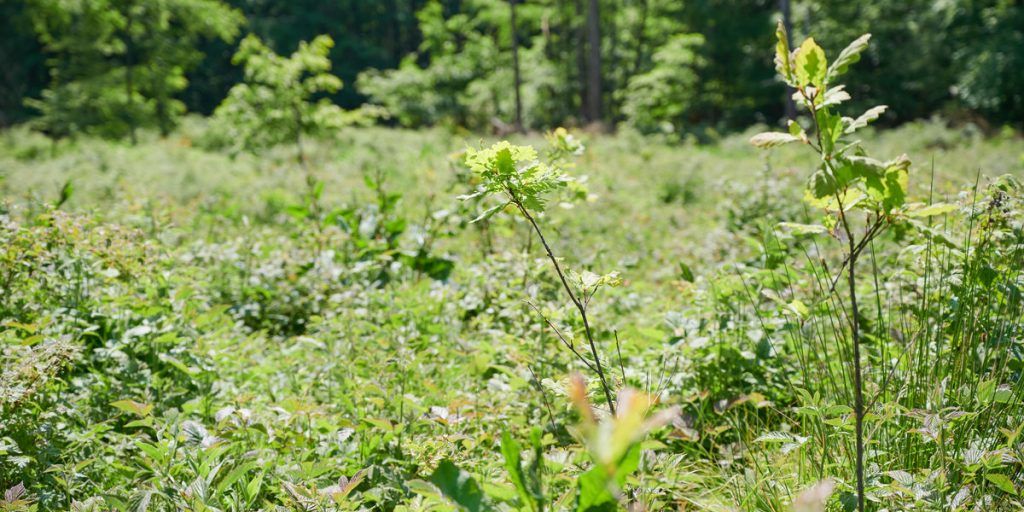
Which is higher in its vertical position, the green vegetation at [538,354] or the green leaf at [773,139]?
the green leaf at [773,139]

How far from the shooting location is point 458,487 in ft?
3.19

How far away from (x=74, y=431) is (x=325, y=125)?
25.1ft

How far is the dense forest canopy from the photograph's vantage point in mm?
15461

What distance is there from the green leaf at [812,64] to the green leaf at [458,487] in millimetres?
916

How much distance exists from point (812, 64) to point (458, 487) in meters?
0.96

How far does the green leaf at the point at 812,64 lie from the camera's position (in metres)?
1.08

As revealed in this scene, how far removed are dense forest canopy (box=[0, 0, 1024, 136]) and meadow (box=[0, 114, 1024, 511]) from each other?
1306 cm

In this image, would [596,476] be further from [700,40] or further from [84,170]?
[700,40]

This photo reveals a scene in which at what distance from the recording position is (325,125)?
29.3 feet

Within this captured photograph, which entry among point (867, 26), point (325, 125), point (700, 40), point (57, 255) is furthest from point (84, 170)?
point (867, 26)

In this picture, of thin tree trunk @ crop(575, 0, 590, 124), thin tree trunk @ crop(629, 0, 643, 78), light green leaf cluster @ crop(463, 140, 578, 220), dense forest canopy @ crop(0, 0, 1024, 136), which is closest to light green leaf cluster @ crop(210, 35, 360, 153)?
dense forest canopy @ crop(0, 0, 1024, 136)

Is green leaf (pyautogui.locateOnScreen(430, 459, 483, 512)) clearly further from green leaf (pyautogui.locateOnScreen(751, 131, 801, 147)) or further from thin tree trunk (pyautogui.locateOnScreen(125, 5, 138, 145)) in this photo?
thin tree trunk (pyautogui.locateOnScreen(125, 5, 138, 145))

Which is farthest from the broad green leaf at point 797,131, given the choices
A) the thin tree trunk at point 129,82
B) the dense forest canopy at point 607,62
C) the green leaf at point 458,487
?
the thin tree trunk at point 129,82

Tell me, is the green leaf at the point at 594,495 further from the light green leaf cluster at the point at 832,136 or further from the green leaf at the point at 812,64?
the green leaf at the point at 812,64
